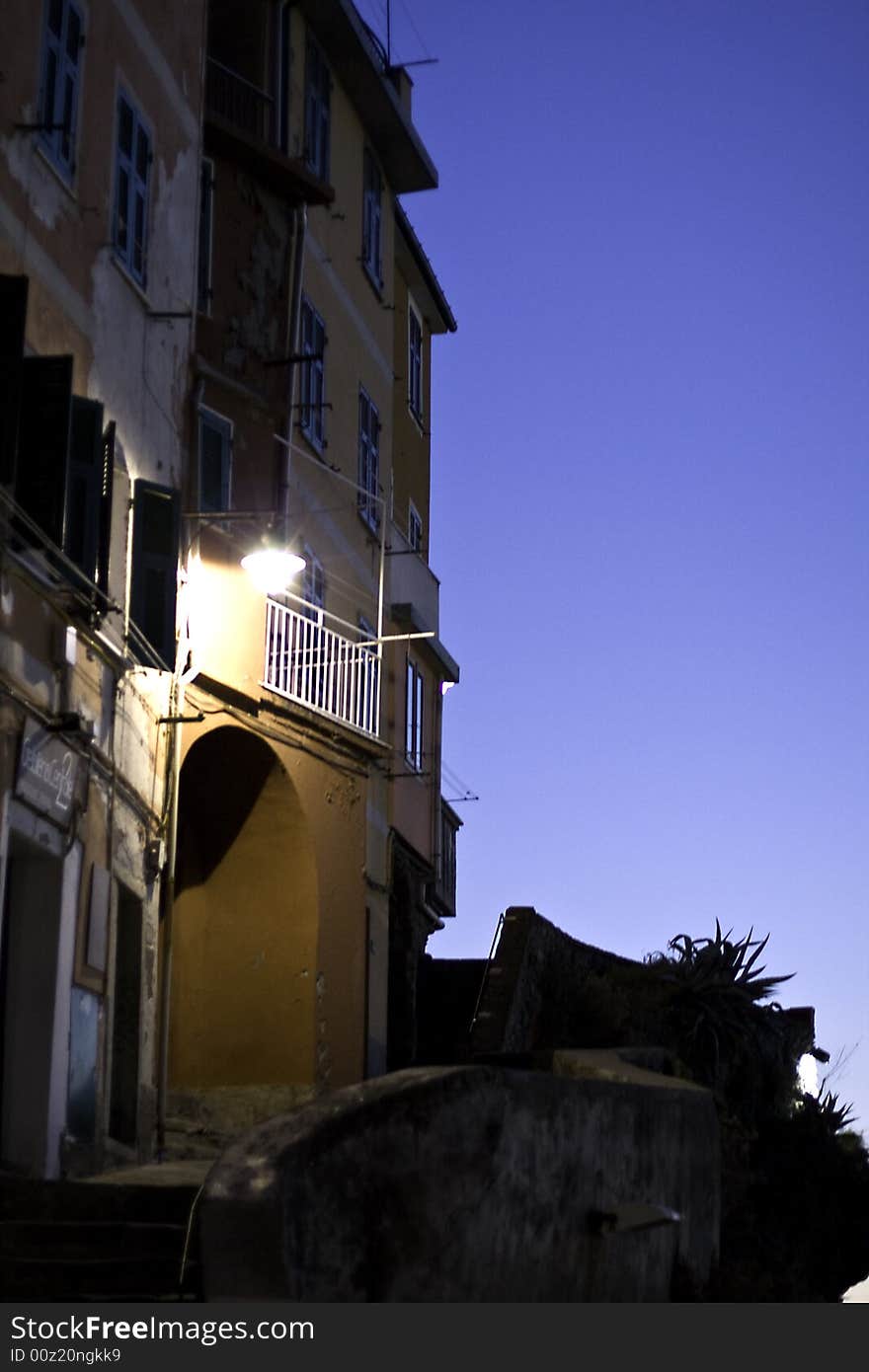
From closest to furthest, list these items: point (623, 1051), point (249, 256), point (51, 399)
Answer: point (51, 399), point (623, 1051), point (249, 256)

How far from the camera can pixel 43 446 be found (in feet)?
42.9

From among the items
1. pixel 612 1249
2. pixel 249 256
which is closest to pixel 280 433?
pixel 249 256

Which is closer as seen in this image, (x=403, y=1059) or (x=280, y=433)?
(x=280, y=433)

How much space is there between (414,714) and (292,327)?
21.8 feet

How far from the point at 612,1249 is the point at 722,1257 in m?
4.91

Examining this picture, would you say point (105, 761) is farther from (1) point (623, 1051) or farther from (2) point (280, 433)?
(2) point (280, 433)

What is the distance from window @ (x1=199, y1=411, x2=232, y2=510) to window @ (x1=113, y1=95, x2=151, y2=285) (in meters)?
2.17

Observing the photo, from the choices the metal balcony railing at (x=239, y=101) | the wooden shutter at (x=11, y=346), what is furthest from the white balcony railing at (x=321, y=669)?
the wooden shutter at (x=11, y=346)

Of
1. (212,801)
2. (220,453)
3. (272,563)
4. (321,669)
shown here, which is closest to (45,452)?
(272,563)

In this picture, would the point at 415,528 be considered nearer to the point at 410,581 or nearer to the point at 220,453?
the point at 410,581

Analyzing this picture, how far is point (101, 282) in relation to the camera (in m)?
15.4

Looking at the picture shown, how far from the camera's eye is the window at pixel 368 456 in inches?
942

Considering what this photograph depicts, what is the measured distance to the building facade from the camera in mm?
13727

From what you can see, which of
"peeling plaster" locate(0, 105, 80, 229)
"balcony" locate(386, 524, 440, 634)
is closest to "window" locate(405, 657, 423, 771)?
"balcony" locate(386, 524, 440, 634)
